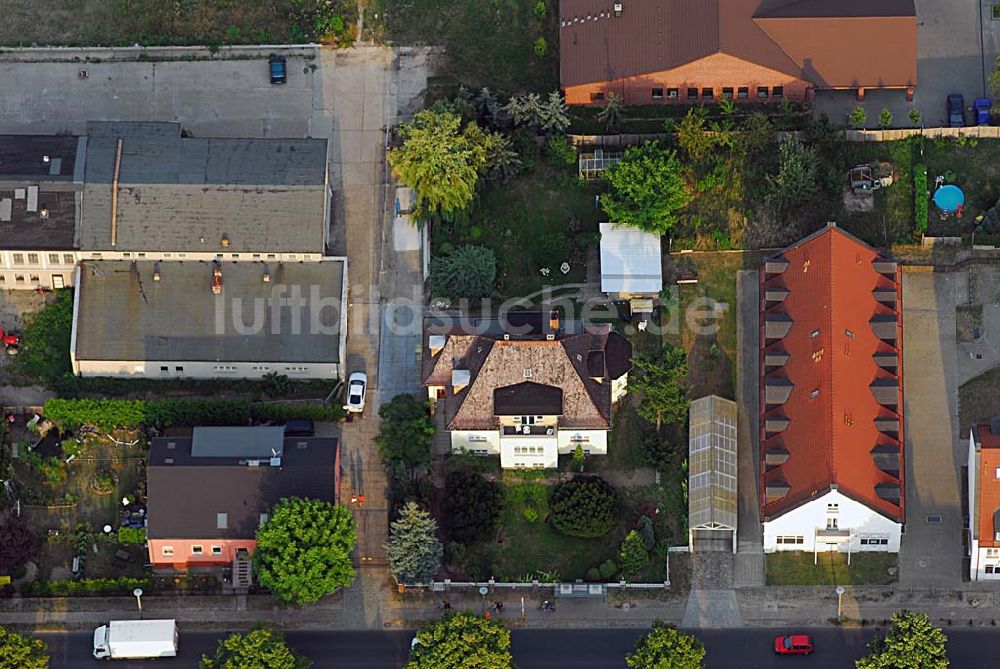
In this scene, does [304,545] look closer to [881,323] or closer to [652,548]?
[652,548]

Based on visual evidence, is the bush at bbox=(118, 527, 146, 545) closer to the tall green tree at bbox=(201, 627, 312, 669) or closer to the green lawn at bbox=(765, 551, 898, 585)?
the tall green tree at bbox=(201, 627, 312, 669)

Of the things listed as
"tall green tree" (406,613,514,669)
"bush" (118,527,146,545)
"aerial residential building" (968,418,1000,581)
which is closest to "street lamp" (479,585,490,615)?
"tall green tree" (406,613,514,669)

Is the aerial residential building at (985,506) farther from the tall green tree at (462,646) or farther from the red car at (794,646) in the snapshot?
the tall green tree at (462,646)

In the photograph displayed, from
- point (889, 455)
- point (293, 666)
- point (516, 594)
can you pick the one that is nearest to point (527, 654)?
point (516, 594)

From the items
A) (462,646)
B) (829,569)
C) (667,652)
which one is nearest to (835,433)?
(829,569)

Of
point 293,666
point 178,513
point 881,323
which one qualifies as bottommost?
point 293,666

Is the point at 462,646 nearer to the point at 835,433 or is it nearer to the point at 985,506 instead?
the point at 835,433

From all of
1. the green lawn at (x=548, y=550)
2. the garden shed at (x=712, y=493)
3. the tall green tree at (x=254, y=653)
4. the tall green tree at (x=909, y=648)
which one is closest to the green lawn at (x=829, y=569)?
the garden shed at (x=712, y=493)
